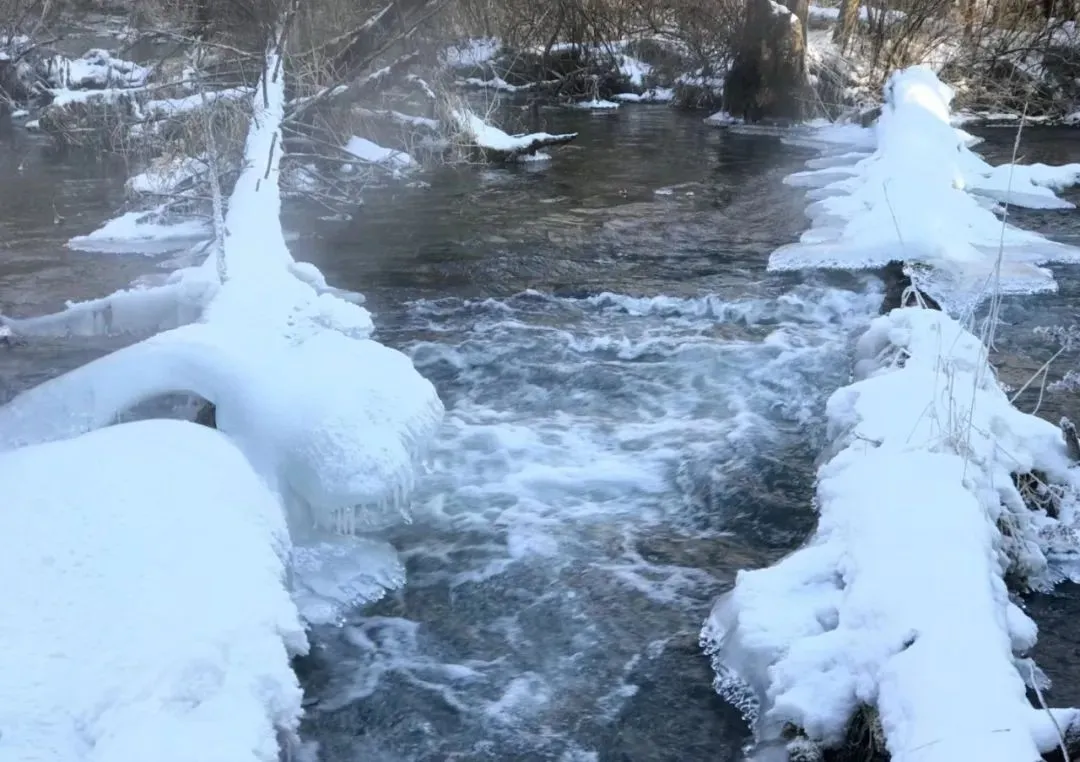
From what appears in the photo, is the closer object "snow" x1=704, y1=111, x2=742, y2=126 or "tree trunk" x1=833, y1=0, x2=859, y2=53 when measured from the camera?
"snow" x1=704, y1=111, x2=742, y2=126

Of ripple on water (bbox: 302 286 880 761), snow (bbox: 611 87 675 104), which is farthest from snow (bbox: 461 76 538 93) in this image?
ripple on water (bbox: 302 286 880 761)

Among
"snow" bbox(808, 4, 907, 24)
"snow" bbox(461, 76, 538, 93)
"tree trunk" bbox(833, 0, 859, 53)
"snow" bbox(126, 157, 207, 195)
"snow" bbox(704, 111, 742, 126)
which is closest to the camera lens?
"snow" bbox(126, 157, 207, 195)

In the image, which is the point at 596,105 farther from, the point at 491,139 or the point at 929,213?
the point at 929,213

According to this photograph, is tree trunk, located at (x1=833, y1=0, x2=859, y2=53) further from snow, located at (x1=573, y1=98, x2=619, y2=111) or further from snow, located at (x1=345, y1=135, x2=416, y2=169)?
snow, located at (x1=345, y1=135, x2=416, y2=169)

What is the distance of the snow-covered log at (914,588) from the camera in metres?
2.95

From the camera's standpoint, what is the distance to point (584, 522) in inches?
202

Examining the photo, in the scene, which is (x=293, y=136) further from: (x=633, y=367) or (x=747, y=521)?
(x=747, y=521)

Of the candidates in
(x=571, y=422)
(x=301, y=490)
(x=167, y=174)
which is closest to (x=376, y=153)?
(x=167, y=174)

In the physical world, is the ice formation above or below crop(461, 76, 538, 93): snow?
below

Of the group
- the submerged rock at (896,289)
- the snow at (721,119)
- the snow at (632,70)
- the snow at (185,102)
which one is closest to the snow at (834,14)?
the snow at (721,119)

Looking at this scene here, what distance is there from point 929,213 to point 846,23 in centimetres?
1015

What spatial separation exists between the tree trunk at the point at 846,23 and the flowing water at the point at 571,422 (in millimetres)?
6676

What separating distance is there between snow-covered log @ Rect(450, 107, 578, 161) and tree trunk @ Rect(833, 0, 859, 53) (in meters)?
6.69

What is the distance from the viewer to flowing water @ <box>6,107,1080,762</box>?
151 inches
